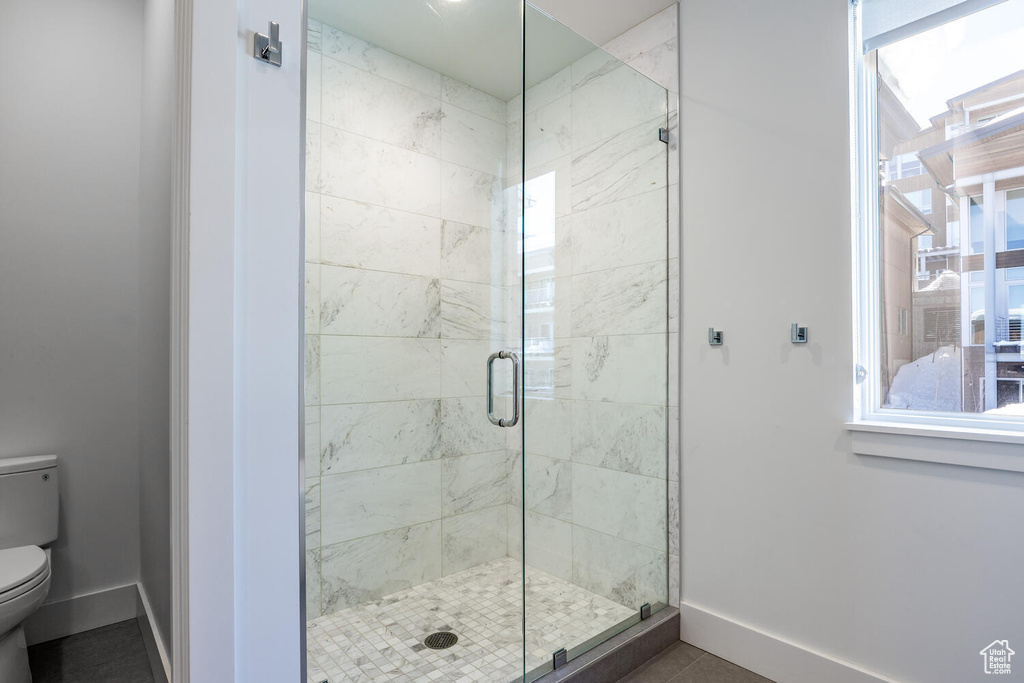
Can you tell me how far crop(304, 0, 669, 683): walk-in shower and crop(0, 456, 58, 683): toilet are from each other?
0.95 metres

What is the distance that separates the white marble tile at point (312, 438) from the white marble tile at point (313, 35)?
1019mm

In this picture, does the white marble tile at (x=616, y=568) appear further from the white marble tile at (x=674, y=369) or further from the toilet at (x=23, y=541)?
the toilet at (x=23, y=541)

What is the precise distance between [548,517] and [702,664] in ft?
2.68

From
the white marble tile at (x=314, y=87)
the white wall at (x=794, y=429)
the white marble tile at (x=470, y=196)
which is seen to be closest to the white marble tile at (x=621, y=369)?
the white wall at (x=794, y=429)

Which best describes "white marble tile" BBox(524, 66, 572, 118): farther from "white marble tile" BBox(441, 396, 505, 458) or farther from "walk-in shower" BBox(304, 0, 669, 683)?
"white marble tile" BBox(441, 396, 505, 458)

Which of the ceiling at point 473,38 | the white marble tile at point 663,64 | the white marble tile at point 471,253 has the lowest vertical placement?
the white marble tile at point 471,253

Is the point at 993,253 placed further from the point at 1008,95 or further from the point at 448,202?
the point at 448,202

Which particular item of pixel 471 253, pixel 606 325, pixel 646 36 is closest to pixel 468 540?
pixel 606 325

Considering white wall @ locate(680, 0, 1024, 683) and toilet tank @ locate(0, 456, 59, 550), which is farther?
toilet tank @ locate(0, 456, 59, 550)

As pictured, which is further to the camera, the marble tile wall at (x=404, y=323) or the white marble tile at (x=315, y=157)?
the marble tile wall at (x=404, y=323)

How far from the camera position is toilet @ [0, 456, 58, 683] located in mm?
1593

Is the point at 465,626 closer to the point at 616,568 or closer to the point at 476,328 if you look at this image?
the point at 616,568

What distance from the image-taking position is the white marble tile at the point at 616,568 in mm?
1980

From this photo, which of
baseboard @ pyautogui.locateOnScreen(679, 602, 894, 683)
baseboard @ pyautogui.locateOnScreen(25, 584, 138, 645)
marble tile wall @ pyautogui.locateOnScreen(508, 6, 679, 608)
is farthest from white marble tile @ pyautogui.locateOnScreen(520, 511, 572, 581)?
baseboard @ pyautogui.locateOnScreen(25, 584, 138, 645)
